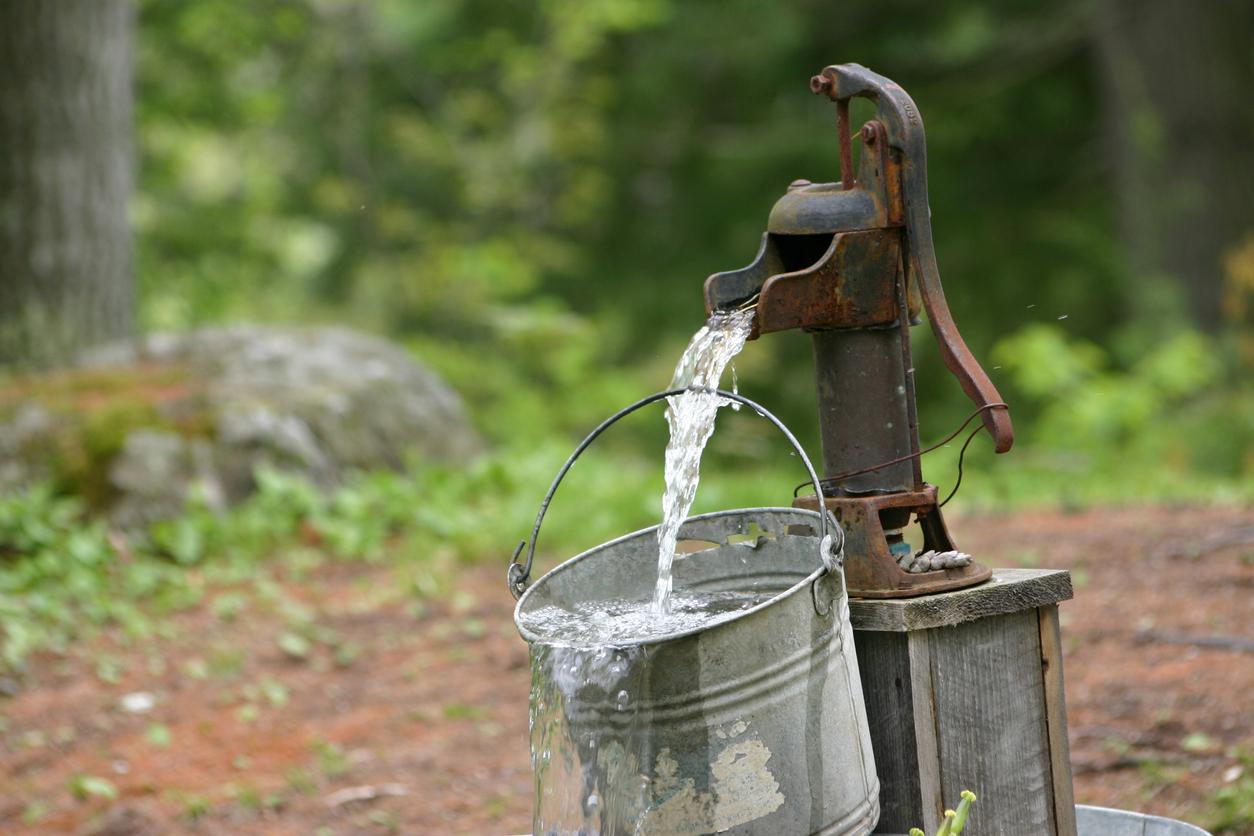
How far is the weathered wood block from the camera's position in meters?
2.15

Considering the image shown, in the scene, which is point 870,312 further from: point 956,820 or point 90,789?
point 90,789

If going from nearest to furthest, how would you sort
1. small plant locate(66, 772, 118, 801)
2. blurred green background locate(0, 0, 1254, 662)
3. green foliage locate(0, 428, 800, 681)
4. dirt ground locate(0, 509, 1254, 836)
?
dirt ground locate(0, 509, 1254, 836)
small plant locate(66, 772, 118, 801)
green foliage locate(0, 428, 800, 681)
blurred green background locate(0, 0, 1254, 662)

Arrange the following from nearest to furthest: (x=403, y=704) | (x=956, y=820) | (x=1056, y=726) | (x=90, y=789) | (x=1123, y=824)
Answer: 1. (x=956, y=820)
2. (x=1056, y=726)
3. (x=1123, y=824)
4. (x=90, y=789)
5. (x=403, y=704)

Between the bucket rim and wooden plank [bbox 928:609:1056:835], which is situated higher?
the bucket rim

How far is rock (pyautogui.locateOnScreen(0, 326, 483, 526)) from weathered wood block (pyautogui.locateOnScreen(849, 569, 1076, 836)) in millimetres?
3888

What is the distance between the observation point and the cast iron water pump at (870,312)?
2.14m

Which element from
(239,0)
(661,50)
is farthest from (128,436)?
(661,50)

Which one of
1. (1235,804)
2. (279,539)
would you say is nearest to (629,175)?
(279,539)

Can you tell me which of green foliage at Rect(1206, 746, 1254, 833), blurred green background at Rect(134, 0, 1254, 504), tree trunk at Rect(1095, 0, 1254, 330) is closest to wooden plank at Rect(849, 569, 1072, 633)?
green foliage at Rect(1206, 746, 1254, 833)

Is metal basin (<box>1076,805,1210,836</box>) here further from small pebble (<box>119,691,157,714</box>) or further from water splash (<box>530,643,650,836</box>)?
small pebble (<box>119,691,157,714</box>)

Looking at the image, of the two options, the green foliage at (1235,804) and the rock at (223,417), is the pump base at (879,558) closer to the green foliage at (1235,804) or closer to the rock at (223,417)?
the green foliage at (1235,804)

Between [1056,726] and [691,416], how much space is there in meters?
0.81

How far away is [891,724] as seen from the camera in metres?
2.18

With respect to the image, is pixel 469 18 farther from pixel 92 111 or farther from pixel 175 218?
pixel 92 111
